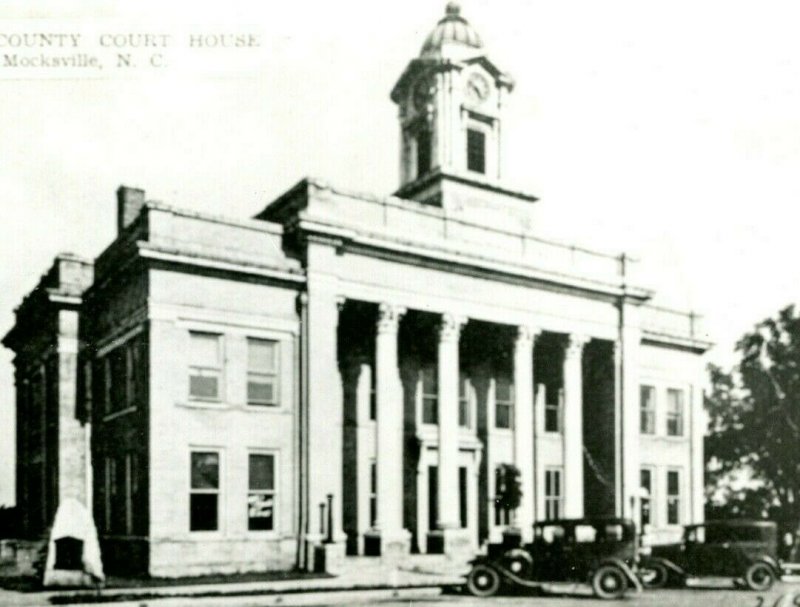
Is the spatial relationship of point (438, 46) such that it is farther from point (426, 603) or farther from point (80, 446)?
point (426, 603)

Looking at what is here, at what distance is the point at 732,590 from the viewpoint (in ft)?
69.6

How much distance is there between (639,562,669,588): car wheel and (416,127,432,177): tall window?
44.1 ft

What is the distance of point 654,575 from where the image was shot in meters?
21.7

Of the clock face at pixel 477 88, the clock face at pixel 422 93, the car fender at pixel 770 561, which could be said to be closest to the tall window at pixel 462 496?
the car fender at pixel 770 561

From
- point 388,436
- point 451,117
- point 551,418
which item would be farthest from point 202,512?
point 451,117

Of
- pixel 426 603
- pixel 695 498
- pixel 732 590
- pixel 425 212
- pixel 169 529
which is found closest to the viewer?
pixel 426 603

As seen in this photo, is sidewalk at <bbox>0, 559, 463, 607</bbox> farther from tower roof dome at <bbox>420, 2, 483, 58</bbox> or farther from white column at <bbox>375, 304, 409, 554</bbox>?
tower roof dome at <bbox>420, 2, 483, 58</bbox>

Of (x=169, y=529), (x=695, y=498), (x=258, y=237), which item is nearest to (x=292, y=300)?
(x=258, y=237)

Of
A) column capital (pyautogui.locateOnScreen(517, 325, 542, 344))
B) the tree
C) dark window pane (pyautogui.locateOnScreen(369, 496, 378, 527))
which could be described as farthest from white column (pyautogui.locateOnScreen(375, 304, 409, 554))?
the tree

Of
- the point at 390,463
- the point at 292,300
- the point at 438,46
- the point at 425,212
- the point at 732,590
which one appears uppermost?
the point at 438,46

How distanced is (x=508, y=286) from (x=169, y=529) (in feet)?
35.6

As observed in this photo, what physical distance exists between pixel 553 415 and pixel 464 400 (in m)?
3.55

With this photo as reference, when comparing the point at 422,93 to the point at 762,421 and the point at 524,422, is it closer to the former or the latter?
the point at 524,422

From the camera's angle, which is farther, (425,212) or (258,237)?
(425,212)
